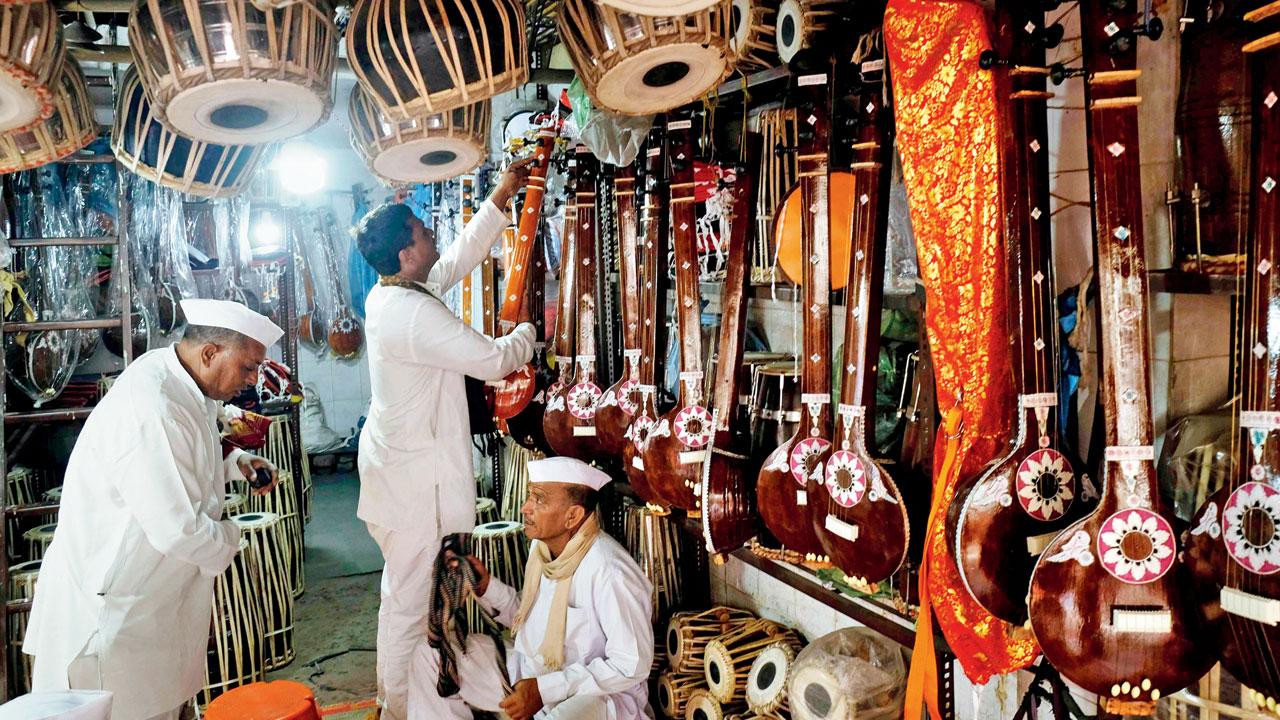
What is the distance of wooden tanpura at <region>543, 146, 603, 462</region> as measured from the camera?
3252 millimetres

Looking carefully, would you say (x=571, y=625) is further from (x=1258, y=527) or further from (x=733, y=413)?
(x=1258, y=527)

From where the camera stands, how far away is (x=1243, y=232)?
1486mm

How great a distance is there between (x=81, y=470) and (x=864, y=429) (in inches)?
98.7

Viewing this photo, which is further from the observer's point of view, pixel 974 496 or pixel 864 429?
pixel 864 429

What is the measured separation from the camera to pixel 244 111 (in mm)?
2357

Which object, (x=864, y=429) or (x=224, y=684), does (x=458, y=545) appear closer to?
(x=224, y=684)

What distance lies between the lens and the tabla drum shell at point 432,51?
2.18 m

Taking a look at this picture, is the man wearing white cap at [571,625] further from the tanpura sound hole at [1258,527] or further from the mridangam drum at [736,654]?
the tanpura sound hole at [1258,527]

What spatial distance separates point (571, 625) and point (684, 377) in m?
1.07

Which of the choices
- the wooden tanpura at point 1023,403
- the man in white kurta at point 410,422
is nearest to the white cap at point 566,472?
the man in white kurta at point 410,422

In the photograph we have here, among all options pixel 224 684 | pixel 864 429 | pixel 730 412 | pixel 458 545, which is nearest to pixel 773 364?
pixel 730 412

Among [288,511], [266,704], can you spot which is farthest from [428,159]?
A: [288,511]

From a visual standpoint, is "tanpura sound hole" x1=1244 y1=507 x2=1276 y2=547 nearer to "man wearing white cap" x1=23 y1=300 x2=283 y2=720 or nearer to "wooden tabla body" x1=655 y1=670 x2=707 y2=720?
"wooden tabla body" x1=655 y1=670 x2=707 y2=720

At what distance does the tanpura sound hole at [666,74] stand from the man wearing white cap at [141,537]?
171 cm
